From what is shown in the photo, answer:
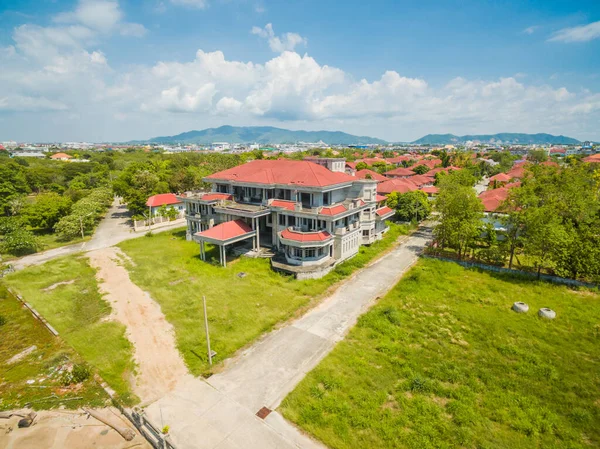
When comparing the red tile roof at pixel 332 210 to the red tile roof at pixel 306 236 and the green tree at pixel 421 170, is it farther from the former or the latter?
the green tree at pixel 421 170

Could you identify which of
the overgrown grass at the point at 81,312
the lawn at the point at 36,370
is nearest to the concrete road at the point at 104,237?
the overgrown grass at the point at 81,312

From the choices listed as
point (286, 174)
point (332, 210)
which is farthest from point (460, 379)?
point (286, 174)

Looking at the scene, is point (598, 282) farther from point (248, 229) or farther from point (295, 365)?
point (248, 229)

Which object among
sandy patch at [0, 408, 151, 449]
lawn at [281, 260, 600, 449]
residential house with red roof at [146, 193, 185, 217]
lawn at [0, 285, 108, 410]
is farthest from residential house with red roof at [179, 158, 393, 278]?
sandy patch at [0, 408, 151, 449]

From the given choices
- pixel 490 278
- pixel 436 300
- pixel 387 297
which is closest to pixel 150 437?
pixel 387 297

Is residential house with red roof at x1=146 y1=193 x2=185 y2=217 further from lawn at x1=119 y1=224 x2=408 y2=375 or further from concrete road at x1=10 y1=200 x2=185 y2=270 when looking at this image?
lawn at x1=119 y1=224 x2=408 y2=375

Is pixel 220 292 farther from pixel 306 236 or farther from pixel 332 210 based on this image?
pixel 332 210
